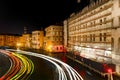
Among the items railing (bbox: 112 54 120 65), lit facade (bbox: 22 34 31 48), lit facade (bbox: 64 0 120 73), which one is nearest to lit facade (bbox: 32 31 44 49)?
lit facade (bbox: 22 34 31 48)

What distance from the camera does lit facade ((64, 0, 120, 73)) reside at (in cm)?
3972

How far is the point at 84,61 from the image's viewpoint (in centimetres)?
4944

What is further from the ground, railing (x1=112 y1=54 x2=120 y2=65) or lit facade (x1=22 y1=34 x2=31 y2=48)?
lit facade (x1=22 y1=34 x2=31 y2=48)

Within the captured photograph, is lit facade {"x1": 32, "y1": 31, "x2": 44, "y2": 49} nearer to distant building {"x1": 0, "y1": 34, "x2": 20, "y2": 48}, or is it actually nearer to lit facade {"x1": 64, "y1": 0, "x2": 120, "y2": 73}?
lit facade {"x1": 64, "y1": 0, "x2": 120, "y2": 73}

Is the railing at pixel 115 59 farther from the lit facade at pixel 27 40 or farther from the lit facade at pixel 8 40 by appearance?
the lit facade at pixel 8 40

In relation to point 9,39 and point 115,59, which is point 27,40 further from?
point 115,59

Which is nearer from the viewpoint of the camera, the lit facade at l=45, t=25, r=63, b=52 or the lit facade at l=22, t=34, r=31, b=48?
the lit facade at l=45, t=25, r=63, b=52

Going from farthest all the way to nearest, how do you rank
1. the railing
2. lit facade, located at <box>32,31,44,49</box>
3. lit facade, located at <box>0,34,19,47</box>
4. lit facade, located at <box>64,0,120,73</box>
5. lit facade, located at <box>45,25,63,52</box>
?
lit facade, located at <box>0,34,19,47</box> < lit facade, located at <box>32,31,44,49</box> < lit facade, located at <box>45,25,63,52</box> < lit facade, located at <box>64,0,120,73</box> < the railing

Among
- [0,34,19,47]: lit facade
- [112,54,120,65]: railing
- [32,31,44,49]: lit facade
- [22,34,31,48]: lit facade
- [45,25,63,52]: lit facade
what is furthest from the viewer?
[0,34,19,47]: lit facade

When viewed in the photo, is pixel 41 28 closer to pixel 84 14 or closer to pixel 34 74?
pixel 84 14

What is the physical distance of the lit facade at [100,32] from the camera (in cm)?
3972

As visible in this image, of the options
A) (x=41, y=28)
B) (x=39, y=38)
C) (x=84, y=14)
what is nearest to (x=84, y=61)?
(x=84, y=14)

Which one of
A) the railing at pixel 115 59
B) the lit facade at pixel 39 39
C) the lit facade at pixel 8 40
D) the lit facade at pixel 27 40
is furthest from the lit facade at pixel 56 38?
the lit facade at pixel 8 40

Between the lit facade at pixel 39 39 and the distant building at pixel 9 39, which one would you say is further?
the distant building at pixel 9 39
